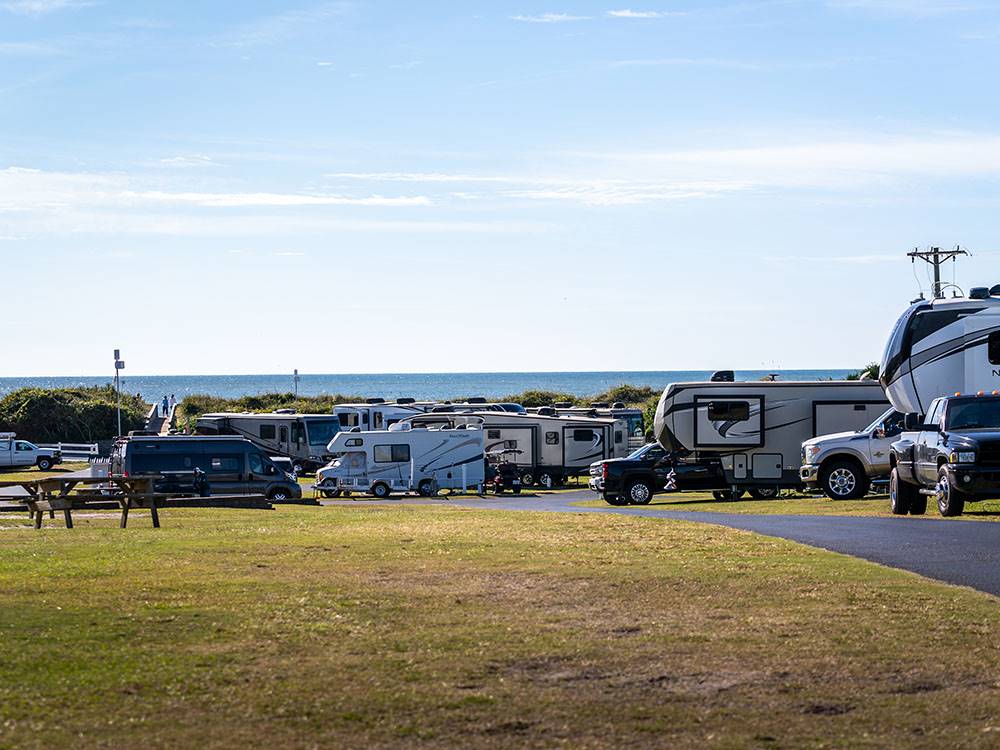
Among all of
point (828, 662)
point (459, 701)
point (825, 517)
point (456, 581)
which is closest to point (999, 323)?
point (825, 517)

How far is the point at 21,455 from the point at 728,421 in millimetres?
34361

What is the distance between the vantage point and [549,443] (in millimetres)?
47219

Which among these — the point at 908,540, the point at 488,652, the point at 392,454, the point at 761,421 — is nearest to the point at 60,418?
the point at 392,454

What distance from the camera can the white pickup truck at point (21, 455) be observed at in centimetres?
5709

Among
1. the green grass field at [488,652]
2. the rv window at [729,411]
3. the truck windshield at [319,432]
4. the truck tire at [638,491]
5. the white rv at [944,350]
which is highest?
the white rv at [944,350]

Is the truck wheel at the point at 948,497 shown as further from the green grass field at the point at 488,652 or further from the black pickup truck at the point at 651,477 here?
the black pickup truck at the point at 651,477

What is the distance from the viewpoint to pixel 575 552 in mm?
14969

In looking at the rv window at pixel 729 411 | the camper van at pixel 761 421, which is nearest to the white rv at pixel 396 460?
the camper van at pixel 761 421

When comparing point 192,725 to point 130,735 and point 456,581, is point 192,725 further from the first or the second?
point 456,581

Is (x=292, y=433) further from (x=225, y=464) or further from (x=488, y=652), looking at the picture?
(x=488, y=652)

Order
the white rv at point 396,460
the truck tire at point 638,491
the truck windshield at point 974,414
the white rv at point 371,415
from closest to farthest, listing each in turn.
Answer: the truck windshield at point 974,414, the truck tire at point 638,491, the white rv at point 396,460, the white rv at point 371,415

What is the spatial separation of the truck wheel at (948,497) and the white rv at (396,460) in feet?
72.9

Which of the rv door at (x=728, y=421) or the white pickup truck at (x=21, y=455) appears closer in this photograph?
the rv door at (x=728, y=421)

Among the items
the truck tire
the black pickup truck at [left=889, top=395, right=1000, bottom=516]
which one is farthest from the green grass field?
the truck tire
